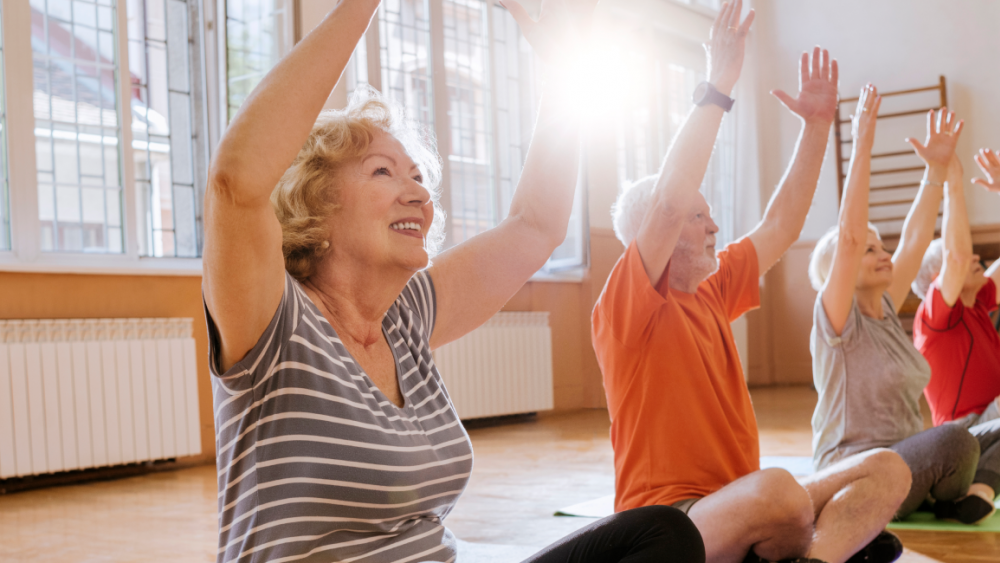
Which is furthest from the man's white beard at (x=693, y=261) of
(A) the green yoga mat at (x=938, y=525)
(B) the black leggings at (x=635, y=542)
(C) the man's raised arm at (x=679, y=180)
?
(A) the green yoga mat at (x=938, y=525)

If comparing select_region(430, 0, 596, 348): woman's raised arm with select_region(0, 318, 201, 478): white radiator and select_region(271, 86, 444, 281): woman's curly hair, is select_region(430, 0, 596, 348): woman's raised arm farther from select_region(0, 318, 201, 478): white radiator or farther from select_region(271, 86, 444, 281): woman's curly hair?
select_region(0, 318, 201, 478): white radiator

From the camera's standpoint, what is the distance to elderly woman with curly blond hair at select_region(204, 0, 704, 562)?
0.84 meters

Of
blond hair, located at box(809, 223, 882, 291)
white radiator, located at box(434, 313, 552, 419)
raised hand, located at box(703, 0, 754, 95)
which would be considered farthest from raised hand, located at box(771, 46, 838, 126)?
white radiator, located at box(434, 313, 552, 419)

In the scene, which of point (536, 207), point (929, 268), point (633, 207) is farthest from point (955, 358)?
point (536, 207)

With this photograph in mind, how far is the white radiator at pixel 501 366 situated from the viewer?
560 cm

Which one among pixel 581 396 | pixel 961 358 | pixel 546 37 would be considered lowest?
pixel 581 396

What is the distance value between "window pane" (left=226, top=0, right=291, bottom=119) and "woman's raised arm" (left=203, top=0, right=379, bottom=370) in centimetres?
427

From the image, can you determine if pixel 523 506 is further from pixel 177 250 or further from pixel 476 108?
pixel 476 108

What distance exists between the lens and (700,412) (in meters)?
1.67

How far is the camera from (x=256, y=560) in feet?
3.09

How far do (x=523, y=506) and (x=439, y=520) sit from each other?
2166 mm

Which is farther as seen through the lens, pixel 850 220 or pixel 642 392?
pixel 850 220

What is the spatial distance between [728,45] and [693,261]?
450mm

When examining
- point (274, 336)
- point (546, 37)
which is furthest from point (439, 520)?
point (546, 37)
